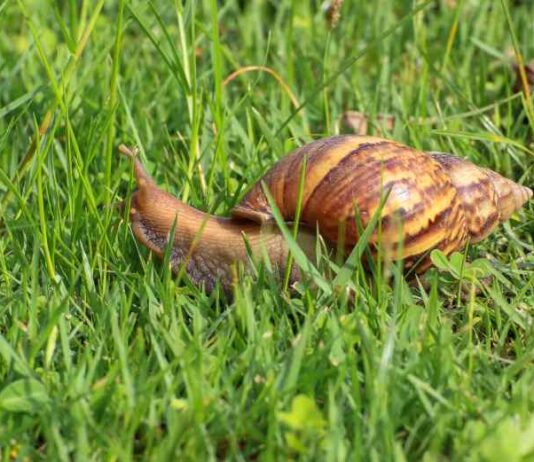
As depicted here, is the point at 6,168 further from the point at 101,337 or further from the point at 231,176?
the point at 101,337

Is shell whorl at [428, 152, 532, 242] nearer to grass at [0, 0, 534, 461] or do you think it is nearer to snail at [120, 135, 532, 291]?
snail at [120, 135, 532, 291]

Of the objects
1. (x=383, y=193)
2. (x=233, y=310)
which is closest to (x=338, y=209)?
(x=383, y=193)

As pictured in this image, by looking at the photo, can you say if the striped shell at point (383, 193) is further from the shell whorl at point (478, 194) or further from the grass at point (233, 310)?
the grass at point (233, 310)

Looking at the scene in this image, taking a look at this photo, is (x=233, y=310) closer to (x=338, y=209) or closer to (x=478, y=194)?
(x=338, y=209)

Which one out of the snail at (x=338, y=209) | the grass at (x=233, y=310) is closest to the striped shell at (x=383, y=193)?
the snail at (x=338, y=209)

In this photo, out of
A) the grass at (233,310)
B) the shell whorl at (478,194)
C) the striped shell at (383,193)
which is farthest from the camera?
the shell whorl at (478,194)

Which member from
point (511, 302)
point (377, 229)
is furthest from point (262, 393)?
point (511, 302)
